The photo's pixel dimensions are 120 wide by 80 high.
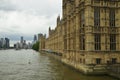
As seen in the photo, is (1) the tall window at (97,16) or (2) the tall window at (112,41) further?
(2) the tall window at (112,41)

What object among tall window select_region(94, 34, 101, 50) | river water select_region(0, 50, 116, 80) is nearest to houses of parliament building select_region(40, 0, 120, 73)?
tall window select_region(94, 34, 101, 50)

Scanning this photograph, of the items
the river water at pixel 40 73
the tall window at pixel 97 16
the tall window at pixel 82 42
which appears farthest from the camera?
the tall window at pixel 82 42

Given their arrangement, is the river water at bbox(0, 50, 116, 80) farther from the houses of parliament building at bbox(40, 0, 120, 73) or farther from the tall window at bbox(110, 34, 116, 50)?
the tall window at bbox(110, 34, 116, 50)

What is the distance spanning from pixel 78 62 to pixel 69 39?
13.3 m

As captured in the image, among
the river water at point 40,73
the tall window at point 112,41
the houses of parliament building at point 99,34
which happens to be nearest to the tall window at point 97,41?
the houses of parliament building at point 99,34

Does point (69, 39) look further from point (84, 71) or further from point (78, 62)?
point (84, 71)

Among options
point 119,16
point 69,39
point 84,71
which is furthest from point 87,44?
point 69,39

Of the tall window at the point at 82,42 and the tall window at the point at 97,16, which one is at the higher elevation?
the tall window at the point at 97,16

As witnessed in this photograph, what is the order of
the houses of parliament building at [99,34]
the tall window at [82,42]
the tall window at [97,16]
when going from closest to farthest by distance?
1. the houses of parliament building at [99,34]
2. the tall window at [97,16]
3. the tall window at [82,42]

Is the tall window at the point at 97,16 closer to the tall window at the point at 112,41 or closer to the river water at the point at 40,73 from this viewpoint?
the tall window at the point at 112,41

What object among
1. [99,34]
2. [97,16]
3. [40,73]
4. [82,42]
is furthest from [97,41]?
[40,73]

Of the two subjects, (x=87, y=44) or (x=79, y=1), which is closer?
(x=87, y=44)

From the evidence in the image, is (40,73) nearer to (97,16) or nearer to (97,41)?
(97,41)

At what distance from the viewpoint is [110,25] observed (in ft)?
162
